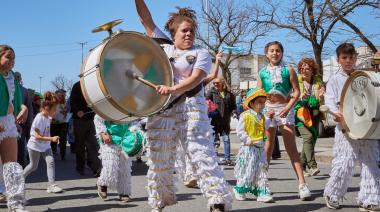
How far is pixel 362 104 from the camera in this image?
16.5 feet

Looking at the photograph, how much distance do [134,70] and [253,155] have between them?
2280 mm

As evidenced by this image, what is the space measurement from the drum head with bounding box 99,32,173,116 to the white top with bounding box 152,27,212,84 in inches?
5.8

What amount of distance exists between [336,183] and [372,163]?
1.42ft

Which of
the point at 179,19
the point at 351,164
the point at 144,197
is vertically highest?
the point at 179,19

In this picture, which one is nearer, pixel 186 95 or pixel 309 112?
pixel 186 95

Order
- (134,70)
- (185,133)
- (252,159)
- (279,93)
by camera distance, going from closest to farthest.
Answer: (134,70), (185,133), (252,159), (279,93)

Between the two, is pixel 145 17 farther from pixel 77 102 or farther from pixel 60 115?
pixel 60 115

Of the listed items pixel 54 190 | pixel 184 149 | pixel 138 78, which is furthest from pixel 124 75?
pixel 54 190

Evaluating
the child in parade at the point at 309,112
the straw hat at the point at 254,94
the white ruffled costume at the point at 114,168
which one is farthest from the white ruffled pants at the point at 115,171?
the child in parade at the point at 309,112

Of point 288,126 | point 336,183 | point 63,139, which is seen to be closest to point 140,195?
point 288,126

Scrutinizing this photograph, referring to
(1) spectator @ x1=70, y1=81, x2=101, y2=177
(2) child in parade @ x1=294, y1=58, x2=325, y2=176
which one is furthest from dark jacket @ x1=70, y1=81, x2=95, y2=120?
(2) child in parade @ x1=294, y1=58, x2=325, y2=176

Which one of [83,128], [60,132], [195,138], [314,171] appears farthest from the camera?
[60,132]

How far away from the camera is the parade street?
5617mm

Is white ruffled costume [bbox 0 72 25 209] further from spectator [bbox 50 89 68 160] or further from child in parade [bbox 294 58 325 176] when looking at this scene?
spectator [bbox 50 89 68 160]
